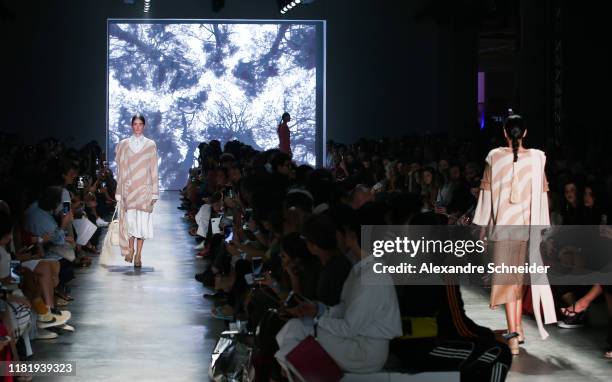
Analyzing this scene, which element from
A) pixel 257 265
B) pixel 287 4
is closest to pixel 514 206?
pixel 257 265

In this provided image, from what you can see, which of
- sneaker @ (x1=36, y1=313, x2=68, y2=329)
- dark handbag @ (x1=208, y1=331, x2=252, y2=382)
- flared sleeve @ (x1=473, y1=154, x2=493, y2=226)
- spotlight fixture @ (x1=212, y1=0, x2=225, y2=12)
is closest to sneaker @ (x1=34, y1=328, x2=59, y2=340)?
sneaker @ (x1=36, y1=313, x2=68, y2=329)

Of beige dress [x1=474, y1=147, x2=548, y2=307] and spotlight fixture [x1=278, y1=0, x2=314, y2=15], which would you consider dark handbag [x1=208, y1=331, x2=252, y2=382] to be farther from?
spotlight fixture [x1=278, y1=0, x2=314, y2=15]

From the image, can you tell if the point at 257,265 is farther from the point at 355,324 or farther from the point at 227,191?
the point at 227,191

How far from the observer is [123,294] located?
9.29m

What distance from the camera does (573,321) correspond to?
25.5 ft

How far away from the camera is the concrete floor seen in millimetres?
6434

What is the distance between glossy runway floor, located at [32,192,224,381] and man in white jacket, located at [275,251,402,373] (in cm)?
146

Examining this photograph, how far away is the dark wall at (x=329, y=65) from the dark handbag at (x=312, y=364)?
16752 mm

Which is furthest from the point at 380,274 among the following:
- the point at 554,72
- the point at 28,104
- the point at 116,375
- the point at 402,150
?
the point at 28,104

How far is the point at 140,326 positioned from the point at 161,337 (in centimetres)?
43

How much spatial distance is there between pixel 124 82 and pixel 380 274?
18.3 m

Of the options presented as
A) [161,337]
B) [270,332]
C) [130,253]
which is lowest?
[161,337]

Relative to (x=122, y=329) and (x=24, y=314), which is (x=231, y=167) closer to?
(x=122, y=329)

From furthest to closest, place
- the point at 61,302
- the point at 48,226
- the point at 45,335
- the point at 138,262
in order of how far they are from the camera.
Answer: the point at 138,262 → the point at 61,302 → the point at 48,226 → the point at 45,335
